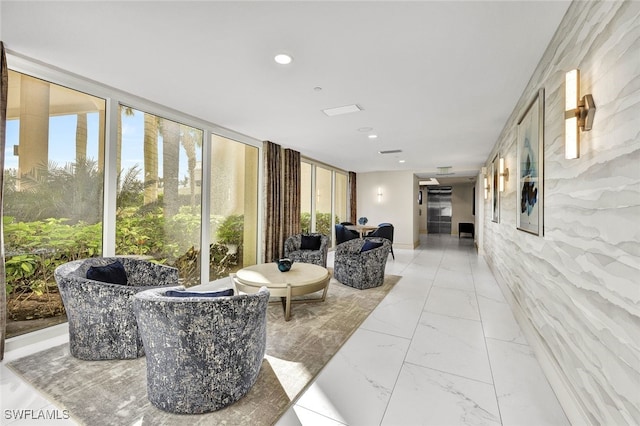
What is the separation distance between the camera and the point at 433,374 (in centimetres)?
216

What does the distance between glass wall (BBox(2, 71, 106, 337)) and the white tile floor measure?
1.66 ft

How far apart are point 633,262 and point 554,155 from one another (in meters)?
1.18

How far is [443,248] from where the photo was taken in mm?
8984

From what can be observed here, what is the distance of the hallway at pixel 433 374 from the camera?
5.69 feet

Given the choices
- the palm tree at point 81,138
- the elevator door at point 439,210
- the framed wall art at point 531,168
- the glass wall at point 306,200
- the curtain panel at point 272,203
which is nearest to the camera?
the framed wall art at point 531,168

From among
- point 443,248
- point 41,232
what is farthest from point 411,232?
point 41,232

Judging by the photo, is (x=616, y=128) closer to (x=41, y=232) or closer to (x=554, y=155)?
(x=554, y=155)

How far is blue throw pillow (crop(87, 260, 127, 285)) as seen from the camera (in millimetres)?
2375

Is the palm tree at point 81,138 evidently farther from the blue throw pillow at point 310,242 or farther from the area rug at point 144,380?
the blue throw pillow at point 310,242

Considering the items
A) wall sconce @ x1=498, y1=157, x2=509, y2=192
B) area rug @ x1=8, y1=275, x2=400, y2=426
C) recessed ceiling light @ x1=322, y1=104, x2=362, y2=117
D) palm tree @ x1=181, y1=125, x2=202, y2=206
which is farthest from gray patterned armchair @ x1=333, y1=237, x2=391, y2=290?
palm tree @ x1=181, y1=125, x2=202, y2=206

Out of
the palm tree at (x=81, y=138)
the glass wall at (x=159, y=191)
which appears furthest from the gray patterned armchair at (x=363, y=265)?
the palm tree at (x=81, y=138)

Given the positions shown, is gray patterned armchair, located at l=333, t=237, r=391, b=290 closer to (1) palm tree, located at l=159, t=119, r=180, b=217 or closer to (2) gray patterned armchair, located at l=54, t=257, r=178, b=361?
(1) palm tree, located at l=159, t=119, r=180, b=217

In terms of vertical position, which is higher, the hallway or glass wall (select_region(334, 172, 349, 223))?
glass wall (select_region(334, 172, 349, 223))

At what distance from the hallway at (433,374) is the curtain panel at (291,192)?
118 inches
